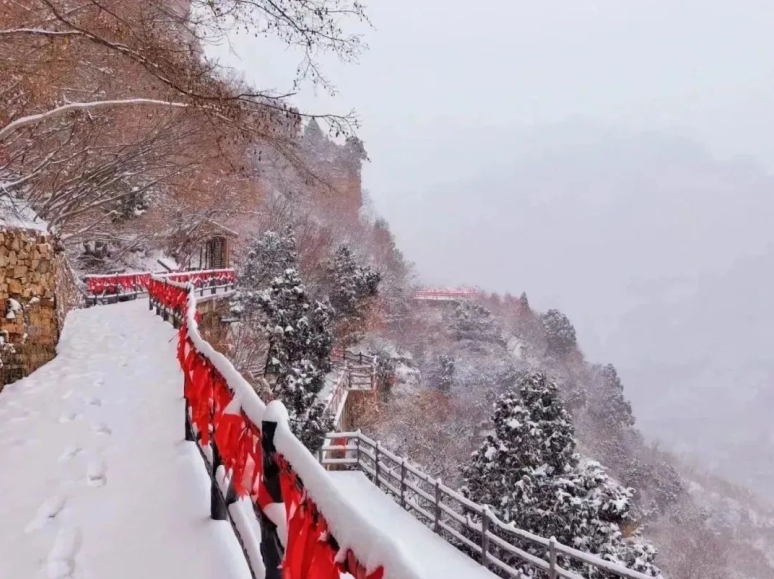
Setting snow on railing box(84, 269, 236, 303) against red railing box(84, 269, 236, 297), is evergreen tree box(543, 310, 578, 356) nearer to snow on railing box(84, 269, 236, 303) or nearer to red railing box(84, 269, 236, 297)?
snow on railing box(84, 269, 236, 303)

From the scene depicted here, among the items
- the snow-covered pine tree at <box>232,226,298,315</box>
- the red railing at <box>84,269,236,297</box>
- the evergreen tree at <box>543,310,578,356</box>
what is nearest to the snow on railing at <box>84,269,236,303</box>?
the red railing at <box>84,269,236,297</box>

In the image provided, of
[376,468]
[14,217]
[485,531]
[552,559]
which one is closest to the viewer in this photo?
[552,559]

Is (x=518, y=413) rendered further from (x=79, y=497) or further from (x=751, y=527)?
(x=751, y=527)

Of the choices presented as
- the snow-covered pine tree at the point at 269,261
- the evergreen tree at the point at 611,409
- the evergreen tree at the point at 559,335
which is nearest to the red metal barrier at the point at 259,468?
the snow-covered pine tree at the point at 269,261

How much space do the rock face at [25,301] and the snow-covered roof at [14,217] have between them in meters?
0.11

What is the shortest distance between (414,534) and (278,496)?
7.45 metres

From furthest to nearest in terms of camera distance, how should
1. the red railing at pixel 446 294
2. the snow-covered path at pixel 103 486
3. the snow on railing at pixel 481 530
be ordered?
the red railing at pixel 446 294 < the snow on railing at pixel 481 530 < the snow-covered path at pixel 103 486

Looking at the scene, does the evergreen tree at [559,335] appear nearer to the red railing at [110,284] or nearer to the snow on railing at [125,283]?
the snow on railing at [125,283]

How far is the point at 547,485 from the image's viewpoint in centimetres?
1436

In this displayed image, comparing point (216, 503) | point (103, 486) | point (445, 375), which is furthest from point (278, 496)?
point (445, 375)

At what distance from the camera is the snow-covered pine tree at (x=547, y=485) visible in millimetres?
12883

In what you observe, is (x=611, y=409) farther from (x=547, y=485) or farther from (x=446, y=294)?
(x=547, y=485)

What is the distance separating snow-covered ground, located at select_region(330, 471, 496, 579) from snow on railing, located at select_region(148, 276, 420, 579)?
305cm

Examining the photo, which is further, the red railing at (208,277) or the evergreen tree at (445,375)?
the evergreen tree at (445,375)
